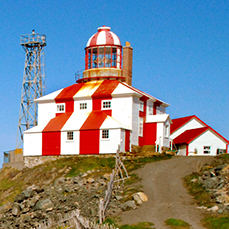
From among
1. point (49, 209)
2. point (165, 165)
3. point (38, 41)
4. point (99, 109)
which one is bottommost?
point (49, 209)

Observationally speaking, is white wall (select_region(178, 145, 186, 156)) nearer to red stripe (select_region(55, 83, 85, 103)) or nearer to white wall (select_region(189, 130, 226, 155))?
white wall (select_region(189, 130, 226, 155))

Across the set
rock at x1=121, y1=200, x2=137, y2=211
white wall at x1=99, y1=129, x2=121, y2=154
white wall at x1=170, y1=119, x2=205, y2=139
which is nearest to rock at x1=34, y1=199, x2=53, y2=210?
rock at x1=121, y1=200, x2=137, y2=211

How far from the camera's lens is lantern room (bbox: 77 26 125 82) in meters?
57.3

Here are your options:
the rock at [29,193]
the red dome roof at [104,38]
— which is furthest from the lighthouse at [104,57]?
the rock at [29,193]

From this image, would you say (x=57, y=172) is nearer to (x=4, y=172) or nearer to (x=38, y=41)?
(x=4, y=172)

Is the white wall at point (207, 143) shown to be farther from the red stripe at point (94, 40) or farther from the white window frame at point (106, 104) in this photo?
the red stripe at point (94, 40)

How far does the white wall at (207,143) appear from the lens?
187ft

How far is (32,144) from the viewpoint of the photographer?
2162 inches

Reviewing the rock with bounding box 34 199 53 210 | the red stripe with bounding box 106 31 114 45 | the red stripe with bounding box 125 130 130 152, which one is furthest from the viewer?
the red stripe with bounding box 106 31 114 45

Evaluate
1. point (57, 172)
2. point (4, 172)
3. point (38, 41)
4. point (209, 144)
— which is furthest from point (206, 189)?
point (38, 41)

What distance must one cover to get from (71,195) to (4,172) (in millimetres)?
17210

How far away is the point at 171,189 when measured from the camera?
131 ft

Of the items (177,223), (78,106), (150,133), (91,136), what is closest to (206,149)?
(150,133)

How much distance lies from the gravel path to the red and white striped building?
5.34m
